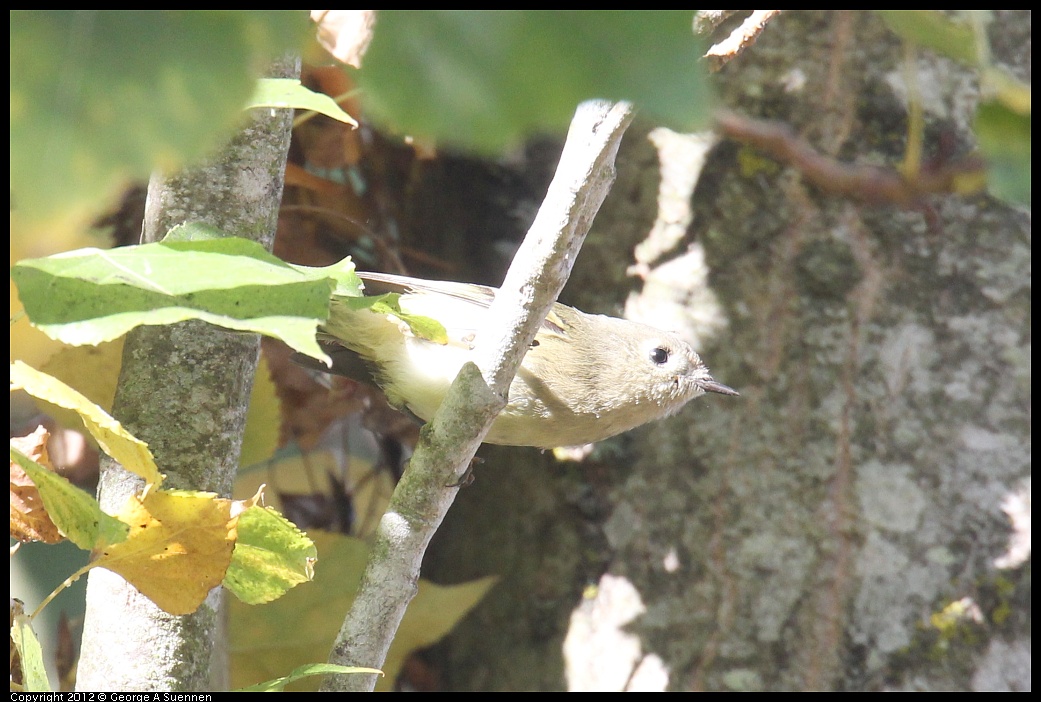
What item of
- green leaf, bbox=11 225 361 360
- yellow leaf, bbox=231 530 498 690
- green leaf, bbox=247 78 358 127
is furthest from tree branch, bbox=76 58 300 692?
yellow leaf, bbox=231 530 498 690

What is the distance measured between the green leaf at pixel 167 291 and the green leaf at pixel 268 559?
45 cm

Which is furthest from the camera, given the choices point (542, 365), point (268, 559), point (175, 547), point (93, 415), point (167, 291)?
point (542, 365)

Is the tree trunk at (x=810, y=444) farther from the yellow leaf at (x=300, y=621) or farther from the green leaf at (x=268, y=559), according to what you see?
the green leaf at (x=268, y=559)

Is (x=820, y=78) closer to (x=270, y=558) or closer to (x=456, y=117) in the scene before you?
(x=270, y=558)

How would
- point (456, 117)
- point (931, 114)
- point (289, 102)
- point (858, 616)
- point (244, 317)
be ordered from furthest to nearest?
point (931, 114), point (858, 616), point (289, 102), point (244, 317), point (456, 117)

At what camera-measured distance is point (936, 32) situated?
1.31ft

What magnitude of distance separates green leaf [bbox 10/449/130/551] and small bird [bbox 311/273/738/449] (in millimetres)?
1080

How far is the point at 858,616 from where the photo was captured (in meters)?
2.21

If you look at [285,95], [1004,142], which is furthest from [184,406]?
[1004,142]

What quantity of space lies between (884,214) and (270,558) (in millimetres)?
1945

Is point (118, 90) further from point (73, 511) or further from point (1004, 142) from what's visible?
point (73, 511)

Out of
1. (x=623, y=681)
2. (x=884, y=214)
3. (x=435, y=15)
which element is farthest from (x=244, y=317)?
(x=884, y=214)

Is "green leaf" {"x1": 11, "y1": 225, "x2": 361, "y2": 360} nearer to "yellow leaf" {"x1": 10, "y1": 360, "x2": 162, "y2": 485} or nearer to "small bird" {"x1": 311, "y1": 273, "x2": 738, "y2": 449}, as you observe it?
"yellow leaf" {"x1": 10, "y1": 360, "x2": 162, "y2": 485}

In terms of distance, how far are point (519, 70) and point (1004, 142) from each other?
0.21m
